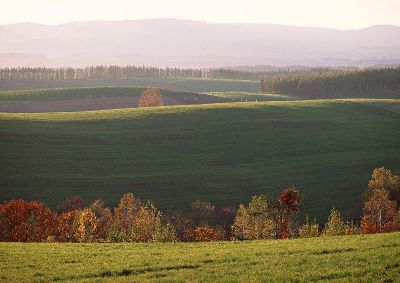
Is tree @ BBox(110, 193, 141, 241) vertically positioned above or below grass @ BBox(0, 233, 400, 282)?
below

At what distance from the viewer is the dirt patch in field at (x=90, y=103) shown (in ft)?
514

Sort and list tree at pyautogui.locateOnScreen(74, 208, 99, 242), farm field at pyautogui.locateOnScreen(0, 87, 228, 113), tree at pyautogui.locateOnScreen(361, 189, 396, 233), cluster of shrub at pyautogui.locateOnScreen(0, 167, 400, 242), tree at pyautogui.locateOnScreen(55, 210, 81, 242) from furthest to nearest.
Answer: farm field at pyautogui.locateOnScreen(0, 87, 228, 113) < tree at pyautogui.locateOnScreen(361, 189, 396, 233) < tree at pyautogui.locateOnScreen(55, 210, 81, 242) < cluster of shrub at pyautogui.locateOnScreen(0, 167, 400, 242) < tree at pyautogui.locateOnScreen(74, 208, 99, 242)

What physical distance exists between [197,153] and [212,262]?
67.1 m

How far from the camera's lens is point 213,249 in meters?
33.8

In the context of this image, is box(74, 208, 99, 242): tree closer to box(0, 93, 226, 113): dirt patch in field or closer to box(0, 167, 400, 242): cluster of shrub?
box(0, 167, 400, 242): cluster of shrub

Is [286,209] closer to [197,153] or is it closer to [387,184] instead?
[387,184]

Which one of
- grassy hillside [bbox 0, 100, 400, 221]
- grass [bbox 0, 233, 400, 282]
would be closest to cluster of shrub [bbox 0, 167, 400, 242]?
grassy hillside [bbox 0, 100, 400, 221]

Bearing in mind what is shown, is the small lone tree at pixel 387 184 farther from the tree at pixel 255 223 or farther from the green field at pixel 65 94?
the green field at pixel 65 94

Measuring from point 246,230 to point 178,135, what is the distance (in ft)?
159

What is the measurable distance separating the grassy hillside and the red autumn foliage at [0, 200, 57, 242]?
10.8 meters

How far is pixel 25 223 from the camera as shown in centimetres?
6128

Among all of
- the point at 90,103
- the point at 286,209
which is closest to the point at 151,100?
the point at 90,103

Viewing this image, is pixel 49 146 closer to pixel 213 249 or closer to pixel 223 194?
pixel 223 194

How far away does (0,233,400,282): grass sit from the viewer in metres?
26.0
